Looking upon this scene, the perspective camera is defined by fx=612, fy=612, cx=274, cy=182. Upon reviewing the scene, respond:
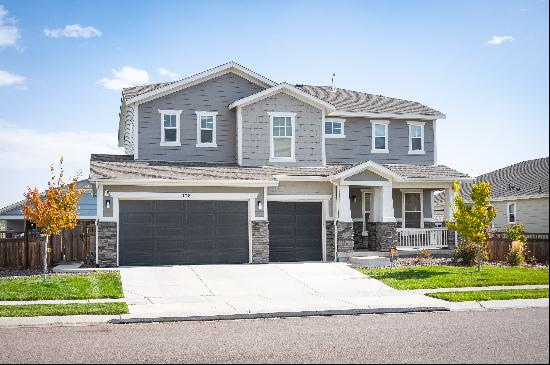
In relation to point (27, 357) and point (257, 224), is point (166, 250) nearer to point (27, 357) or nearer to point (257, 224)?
point (257, 224)

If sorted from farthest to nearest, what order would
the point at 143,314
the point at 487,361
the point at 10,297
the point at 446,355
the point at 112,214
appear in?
1. the point at 112,214
2. the point at 10,297
3. the point at 143,314
4. the point at 446,355
5. the point at 487,361

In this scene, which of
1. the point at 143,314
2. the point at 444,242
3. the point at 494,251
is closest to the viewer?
the point at 143,314

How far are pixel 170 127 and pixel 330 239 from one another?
26.3 feet

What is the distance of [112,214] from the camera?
22.1m

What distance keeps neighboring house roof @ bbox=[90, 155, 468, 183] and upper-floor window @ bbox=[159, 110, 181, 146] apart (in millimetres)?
916

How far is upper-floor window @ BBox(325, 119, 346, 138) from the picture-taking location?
2783 cm

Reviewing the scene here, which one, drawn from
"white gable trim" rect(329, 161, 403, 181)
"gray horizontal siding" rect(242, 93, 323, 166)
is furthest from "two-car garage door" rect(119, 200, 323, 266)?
"white gable trim" rect(329, 161, 403, 181)

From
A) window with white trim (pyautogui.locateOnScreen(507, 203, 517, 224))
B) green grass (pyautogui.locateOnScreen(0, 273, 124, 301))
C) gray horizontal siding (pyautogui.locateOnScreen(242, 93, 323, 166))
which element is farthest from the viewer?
window with white trim (pyautogui.locateOnScreen(507, 203, 517, 224))

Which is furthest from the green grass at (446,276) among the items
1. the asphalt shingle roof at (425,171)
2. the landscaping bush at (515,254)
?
the asphalt shingle roof at (425,171)

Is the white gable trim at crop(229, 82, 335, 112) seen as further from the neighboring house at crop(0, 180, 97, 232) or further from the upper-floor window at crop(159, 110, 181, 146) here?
the neighboring house at crop(0, 180, 97, 232)

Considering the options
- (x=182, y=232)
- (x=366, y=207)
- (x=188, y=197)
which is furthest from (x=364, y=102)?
(x=182, y=232)

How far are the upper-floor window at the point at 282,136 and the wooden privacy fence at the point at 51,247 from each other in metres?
8.04

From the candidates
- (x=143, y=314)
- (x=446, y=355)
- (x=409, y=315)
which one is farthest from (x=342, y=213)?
(x=446, y=355)

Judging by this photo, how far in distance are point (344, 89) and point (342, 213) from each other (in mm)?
9762
